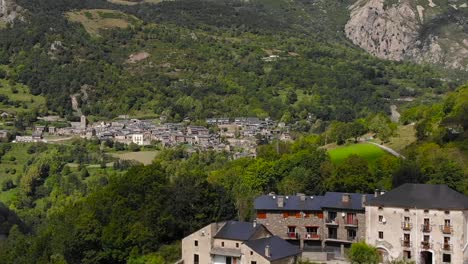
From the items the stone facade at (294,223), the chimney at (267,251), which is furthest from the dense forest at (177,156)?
the chimney at (267,251)

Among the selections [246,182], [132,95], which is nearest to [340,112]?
[132,95]

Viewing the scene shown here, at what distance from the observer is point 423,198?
170ft

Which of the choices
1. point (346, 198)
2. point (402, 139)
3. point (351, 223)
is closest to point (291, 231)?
point (351, 223)

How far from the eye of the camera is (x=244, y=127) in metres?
154

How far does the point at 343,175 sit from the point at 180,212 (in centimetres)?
1510

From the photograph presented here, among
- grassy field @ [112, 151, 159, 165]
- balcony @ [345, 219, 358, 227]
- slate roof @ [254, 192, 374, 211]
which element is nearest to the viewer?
balcony @ [345, 219, 358, 227]

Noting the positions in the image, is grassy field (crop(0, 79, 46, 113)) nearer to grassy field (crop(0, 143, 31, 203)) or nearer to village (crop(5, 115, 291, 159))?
village (crop(5, 115, 291, 159))

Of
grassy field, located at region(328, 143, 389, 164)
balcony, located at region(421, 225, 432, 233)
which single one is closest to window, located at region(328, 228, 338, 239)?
balcony, located at region(421, 225, 432, 233)

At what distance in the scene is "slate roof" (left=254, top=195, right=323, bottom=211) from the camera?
186 ft

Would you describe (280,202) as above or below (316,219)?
above

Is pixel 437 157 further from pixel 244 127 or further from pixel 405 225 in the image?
pixel 244 127

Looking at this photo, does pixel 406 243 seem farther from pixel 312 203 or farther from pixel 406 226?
pixel 312 203

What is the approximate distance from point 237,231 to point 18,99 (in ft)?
426

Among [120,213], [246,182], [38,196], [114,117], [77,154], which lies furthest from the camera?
[114,117]
